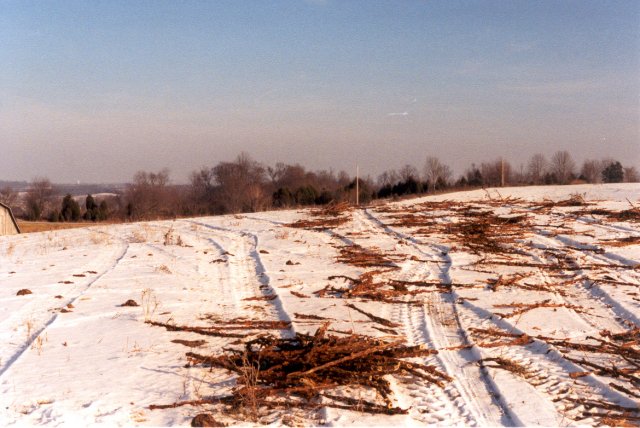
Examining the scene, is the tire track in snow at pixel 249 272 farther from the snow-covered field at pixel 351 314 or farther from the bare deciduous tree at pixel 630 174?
the bare deciduous tree at pixel 630 174

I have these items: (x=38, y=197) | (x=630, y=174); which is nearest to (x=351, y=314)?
(x=630, y=174)

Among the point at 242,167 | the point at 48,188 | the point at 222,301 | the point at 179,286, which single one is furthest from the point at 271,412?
the point at 48,188

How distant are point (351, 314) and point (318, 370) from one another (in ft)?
6.26

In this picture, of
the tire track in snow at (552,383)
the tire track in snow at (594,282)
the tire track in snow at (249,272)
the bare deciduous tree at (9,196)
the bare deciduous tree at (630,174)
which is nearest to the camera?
the tire track in snow at (552,383)

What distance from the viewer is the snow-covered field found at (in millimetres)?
3717

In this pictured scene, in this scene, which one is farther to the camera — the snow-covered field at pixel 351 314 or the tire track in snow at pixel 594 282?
the tire track in snow at pixel 594 282

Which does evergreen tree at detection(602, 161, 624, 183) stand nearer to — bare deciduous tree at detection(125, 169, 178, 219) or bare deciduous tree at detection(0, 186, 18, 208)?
bare deciduous tree at detection(125, 169, 178, 219)

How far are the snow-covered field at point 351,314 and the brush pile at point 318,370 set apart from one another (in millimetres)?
82

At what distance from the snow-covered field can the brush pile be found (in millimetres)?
82

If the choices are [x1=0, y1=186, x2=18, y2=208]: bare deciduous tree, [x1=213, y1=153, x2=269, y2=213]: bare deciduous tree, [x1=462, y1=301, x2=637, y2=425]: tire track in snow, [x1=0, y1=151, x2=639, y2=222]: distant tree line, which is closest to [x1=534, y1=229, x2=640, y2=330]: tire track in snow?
[x1=462, y1=301, x2=637, y2=425]: tire track in snow

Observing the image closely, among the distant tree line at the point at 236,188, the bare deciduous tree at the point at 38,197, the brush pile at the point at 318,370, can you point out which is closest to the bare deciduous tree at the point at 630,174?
the distant tree line at the point at 236,188

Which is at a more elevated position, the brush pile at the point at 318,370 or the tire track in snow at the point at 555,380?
the brush pile at the point at 318,370

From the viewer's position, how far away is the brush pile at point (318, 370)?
3.74m

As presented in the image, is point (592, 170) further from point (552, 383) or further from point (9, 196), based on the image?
point (9, 196)
